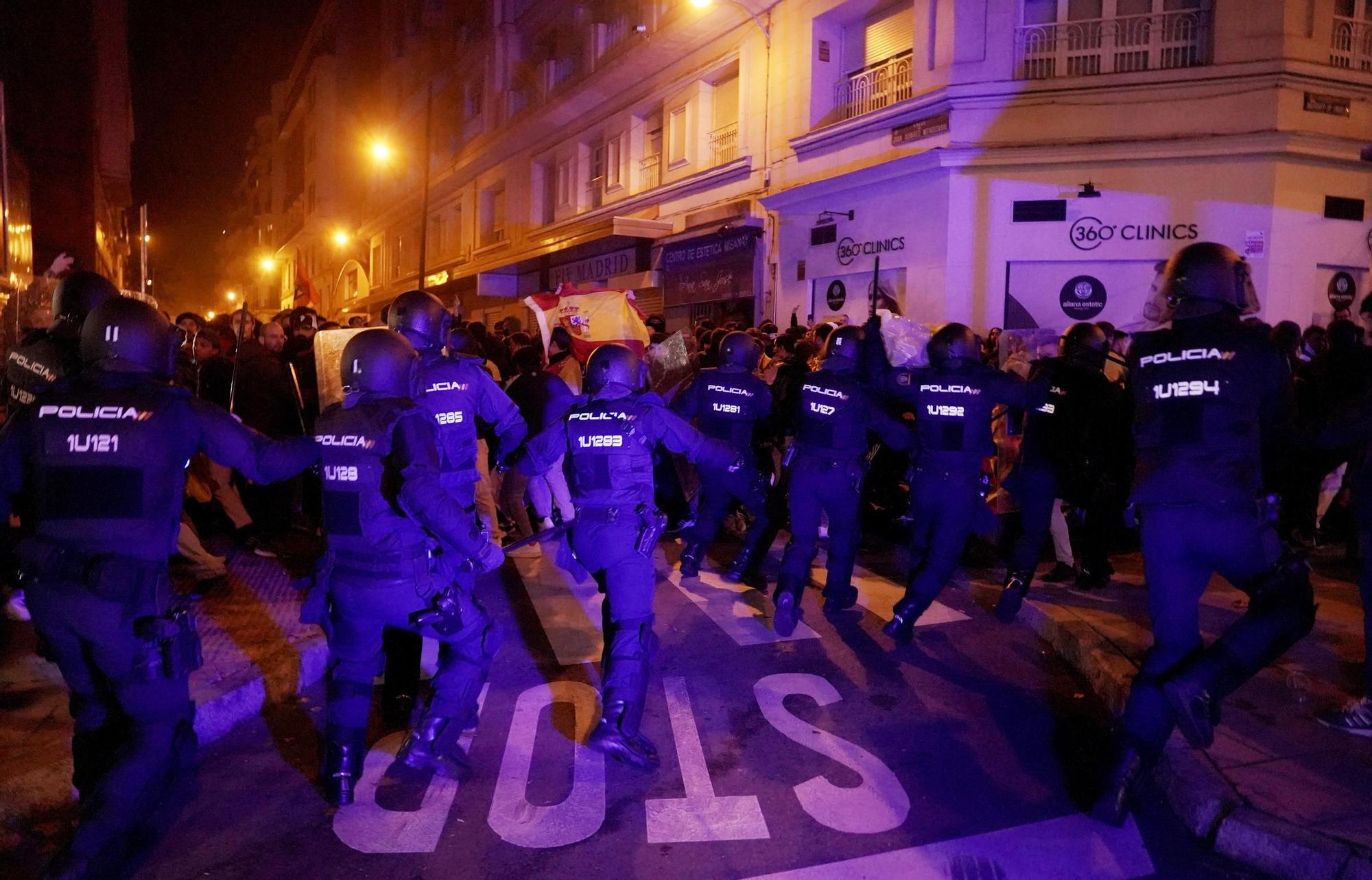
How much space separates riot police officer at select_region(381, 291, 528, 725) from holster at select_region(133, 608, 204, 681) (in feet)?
5.10

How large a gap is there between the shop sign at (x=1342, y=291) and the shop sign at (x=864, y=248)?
245 inches

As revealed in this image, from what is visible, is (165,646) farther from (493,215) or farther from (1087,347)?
(493,215)

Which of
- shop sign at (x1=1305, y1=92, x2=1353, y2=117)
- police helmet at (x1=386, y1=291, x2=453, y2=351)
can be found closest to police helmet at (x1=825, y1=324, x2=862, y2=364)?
police helmet at (x1=386, y1=291, x2=453, y2=351)

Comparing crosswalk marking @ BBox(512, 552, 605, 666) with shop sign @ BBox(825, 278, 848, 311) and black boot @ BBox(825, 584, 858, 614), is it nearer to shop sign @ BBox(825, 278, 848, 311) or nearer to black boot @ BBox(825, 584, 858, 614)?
black boot @ BBox(825, 584, 858, 614)

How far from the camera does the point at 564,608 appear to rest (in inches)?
252

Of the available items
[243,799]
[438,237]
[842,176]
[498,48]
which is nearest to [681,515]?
[243,799]

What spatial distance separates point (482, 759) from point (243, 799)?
1002 millimetres

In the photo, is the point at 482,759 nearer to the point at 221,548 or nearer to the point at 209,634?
the point at 209,634

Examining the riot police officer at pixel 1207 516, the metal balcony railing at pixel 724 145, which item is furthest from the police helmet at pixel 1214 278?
the metal balcony railing at pixel 724 145

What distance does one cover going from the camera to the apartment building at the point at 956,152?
12.4m

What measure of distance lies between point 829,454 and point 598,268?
1797 cm

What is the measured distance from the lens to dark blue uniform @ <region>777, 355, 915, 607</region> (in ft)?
18.5

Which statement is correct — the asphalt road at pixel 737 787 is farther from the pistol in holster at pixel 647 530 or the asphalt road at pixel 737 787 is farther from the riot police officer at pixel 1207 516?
the pistol in holster at pixel 647 530

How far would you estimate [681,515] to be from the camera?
798cm
